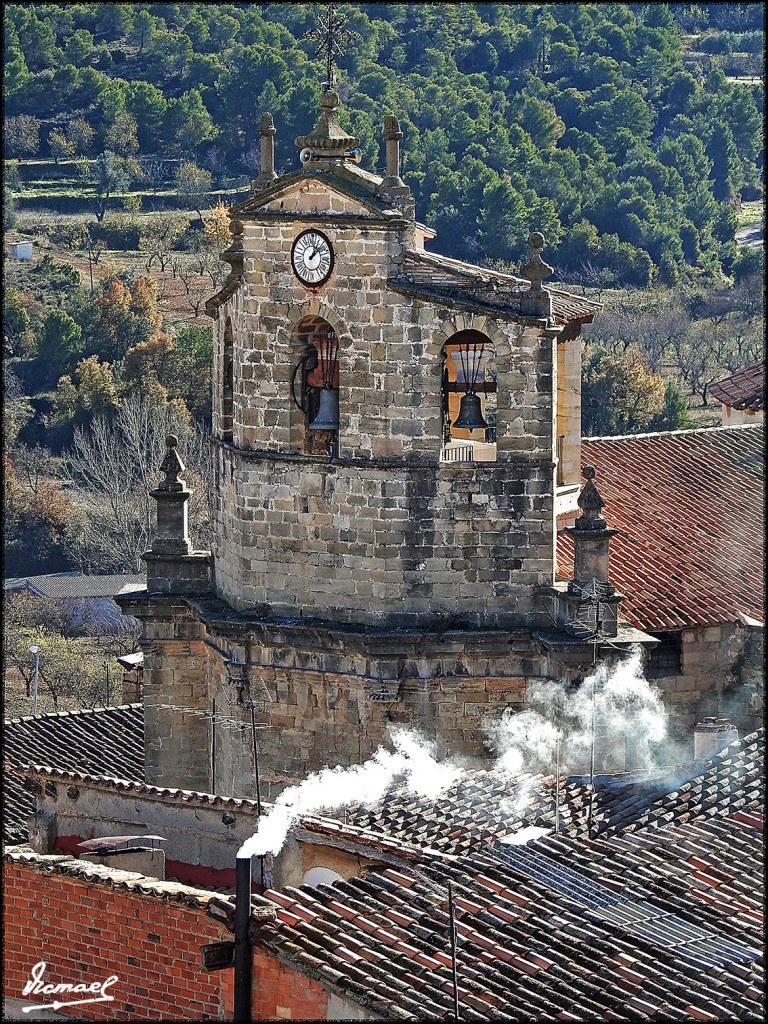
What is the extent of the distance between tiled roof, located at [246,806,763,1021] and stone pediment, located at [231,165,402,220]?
29.3 feet

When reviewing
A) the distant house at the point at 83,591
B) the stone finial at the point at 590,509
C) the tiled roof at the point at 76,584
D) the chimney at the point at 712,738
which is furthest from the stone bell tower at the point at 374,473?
the tiled roof at the point at 76,584

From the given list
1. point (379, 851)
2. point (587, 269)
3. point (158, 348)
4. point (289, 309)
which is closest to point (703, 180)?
point (587, 269)

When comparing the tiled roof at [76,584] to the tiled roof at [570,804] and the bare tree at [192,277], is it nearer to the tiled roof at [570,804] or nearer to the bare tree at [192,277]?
the bare tree at [192,277]

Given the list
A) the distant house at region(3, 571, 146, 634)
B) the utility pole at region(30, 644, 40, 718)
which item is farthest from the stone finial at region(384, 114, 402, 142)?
the distant house at region(3, 571, 146, 634)

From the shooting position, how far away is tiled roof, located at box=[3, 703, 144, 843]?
39281 millimetres

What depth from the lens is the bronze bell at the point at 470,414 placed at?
33188 millimetres

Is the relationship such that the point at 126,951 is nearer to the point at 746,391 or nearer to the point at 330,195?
the point at 746,391

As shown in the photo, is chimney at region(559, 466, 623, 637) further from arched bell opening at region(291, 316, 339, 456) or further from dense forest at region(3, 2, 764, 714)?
dense forest at region(3, 2, 764, 714)

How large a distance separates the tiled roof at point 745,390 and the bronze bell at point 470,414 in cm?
266

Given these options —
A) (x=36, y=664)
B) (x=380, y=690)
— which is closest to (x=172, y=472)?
(x=380, y=690)

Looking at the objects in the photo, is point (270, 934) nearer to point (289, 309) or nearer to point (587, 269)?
point (289, 309)

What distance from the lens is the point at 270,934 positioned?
24234 mm

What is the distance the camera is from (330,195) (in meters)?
33.6

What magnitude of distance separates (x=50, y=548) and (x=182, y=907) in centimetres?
5434
